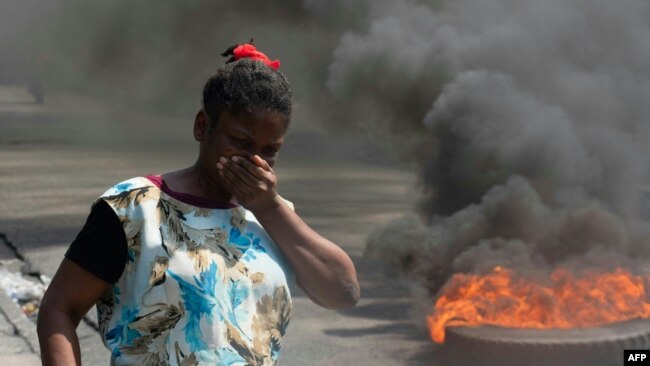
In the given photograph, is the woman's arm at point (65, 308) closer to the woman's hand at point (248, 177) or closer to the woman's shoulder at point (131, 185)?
the woman's shoulder at point (131, 185)

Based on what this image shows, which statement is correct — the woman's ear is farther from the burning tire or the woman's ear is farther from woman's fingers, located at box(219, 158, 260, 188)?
the burning tire

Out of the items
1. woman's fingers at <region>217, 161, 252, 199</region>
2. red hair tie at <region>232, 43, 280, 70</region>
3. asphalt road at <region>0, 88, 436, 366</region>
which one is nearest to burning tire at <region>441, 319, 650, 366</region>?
asphalt road at <region>0, 88, 436, 366</region>

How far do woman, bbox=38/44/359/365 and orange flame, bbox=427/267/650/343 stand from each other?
10.6 ft

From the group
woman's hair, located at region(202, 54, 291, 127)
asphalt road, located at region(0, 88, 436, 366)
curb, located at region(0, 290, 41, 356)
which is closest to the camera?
woman's hair, located at region(202, 54, 291, 127)

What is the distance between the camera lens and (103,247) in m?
2.02

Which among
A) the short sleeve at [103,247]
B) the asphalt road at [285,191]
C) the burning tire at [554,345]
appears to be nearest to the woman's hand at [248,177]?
the short sleeve at [103,247]

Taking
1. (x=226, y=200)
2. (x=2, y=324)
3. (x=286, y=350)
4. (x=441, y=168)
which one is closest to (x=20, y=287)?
(x=2, y=324)

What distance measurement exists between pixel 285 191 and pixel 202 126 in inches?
358

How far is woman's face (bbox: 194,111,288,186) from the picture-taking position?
6.85ft

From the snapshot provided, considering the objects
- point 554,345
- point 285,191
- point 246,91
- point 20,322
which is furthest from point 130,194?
point 285,191

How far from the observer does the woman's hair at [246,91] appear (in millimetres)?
2105

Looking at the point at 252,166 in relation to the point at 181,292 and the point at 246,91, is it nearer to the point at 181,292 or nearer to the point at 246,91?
the point at 246,91

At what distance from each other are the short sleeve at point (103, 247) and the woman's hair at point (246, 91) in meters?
0.27

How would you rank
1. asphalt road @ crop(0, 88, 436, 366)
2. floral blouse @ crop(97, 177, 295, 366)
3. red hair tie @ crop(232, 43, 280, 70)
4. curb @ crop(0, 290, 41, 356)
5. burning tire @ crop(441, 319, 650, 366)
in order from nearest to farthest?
floral blouse @ crop(97, 177, 295, 366) < red hair tie @ crop(232, 43, 280, 70) < burning tire @ crop(441, 319, 650, 366) < curb @ crop(0, 290, 41, 356) < asphalt road @ crop(0, 88, 436, 366)
